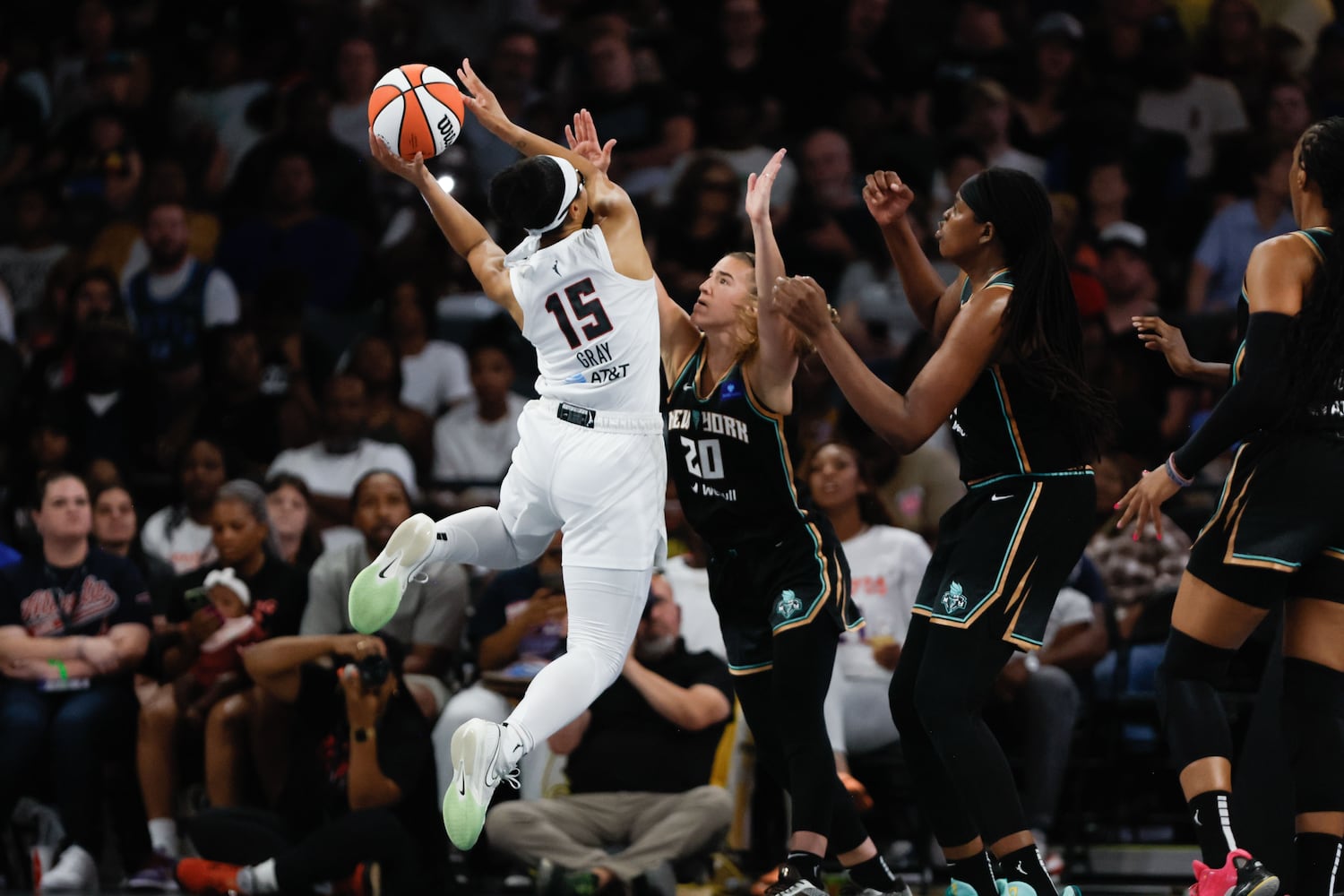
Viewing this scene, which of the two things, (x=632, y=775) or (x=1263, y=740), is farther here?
(x=632, y=775)

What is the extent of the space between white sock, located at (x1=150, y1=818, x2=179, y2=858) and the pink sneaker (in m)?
5.07

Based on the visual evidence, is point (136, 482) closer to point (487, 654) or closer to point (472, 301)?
point (472, 301)

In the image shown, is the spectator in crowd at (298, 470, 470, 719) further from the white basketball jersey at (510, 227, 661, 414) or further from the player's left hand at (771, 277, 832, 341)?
the player's left hand at (771, 277, 832, 341)

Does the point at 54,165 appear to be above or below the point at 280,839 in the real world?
above

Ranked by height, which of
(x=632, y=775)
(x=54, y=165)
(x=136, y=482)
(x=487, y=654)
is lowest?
(x=632, y=775)

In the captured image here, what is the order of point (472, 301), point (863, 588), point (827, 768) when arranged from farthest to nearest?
point (472, 301), point (863, 588), point (827, 768)

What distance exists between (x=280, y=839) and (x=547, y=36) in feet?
24.7

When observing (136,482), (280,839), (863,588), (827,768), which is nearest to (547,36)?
(136,482)

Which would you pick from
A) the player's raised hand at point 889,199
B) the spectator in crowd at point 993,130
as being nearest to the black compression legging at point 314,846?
the player's raised hand at point 889,199

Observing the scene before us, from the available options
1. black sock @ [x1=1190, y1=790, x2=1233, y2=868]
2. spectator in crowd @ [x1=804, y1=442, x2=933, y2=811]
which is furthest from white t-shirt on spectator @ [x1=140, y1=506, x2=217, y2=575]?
black sock @ [x1=1190, y1=790, x2=1233, y2=868]

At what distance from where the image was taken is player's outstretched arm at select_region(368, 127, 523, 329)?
6.30m

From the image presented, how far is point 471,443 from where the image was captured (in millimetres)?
10398

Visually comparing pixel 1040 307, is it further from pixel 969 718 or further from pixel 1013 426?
pixel 969 718

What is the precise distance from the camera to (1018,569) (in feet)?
17.9
